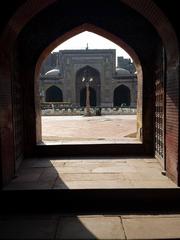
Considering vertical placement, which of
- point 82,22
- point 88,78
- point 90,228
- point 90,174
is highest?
point 88,78

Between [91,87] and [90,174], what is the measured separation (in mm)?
31740

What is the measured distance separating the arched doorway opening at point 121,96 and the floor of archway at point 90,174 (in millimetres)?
31755

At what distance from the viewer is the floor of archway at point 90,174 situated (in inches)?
177

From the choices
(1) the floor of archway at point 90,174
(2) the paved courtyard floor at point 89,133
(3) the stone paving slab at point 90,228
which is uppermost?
(2) the paved courtyard floor at point 89,133

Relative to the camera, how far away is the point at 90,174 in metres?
5.16

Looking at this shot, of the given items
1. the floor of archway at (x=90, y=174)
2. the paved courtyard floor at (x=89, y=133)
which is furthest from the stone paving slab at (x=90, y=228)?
the paved courtyard floor at (x=89, y=133)

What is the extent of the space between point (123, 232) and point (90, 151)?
3463mm

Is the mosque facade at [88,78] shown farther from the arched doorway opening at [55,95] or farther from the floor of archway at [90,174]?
the floor of archway at [90,174]

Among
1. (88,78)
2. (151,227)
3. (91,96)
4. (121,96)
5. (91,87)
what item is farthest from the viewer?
(121,96)

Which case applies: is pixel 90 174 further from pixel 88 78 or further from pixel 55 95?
pixel 55 95

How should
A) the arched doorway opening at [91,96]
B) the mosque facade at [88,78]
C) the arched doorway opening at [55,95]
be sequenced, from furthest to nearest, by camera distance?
the arched doorway opening at [55,95], the arched doorway opening at [91,96], the mosque facade at [88,78]

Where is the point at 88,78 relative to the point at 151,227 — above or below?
above

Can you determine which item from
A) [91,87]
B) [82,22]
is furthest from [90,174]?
[91,87]

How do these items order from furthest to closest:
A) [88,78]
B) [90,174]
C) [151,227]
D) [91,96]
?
[91,96] → [88,78] → [90,174] → [151,227]
